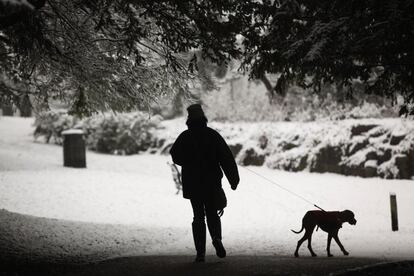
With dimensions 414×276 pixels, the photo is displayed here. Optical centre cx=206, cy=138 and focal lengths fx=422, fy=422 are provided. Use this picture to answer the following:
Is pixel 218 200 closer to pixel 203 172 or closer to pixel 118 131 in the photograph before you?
pixel 203 172

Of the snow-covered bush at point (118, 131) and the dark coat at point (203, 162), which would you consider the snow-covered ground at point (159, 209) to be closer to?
the dark coat at point (203, 162)

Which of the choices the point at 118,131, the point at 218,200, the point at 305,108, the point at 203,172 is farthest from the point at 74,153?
the point at 218,200

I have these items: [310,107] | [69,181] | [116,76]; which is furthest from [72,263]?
[310,107]

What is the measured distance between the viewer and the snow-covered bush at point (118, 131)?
22.1m

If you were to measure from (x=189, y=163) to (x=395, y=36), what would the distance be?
2.70 meters

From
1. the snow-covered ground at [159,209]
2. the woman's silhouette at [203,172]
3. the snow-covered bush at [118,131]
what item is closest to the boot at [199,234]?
the woman's silhouette at [203,172]

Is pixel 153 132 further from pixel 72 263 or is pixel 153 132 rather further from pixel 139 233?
pixel 72 263

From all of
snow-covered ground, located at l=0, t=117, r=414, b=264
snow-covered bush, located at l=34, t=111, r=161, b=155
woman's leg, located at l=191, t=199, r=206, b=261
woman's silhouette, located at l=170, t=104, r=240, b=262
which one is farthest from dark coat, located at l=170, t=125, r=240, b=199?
snow-covered bush, located at l=34, t=111, r=161, b=155

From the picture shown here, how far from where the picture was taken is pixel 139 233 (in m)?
8.84

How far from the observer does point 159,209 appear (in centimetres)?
1195

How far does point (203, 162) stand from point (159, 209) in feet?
24.0

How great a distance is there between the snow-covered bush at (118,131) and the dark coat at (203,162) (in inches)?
667

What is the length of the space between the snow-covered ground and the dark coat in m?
2.29

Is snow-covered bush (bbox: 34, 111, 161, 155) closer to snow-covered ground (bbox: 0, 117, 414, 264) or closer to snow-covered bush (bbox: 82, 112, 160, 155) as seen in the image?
snow-covered bush (bbox: 82, 112, 160, 155)
